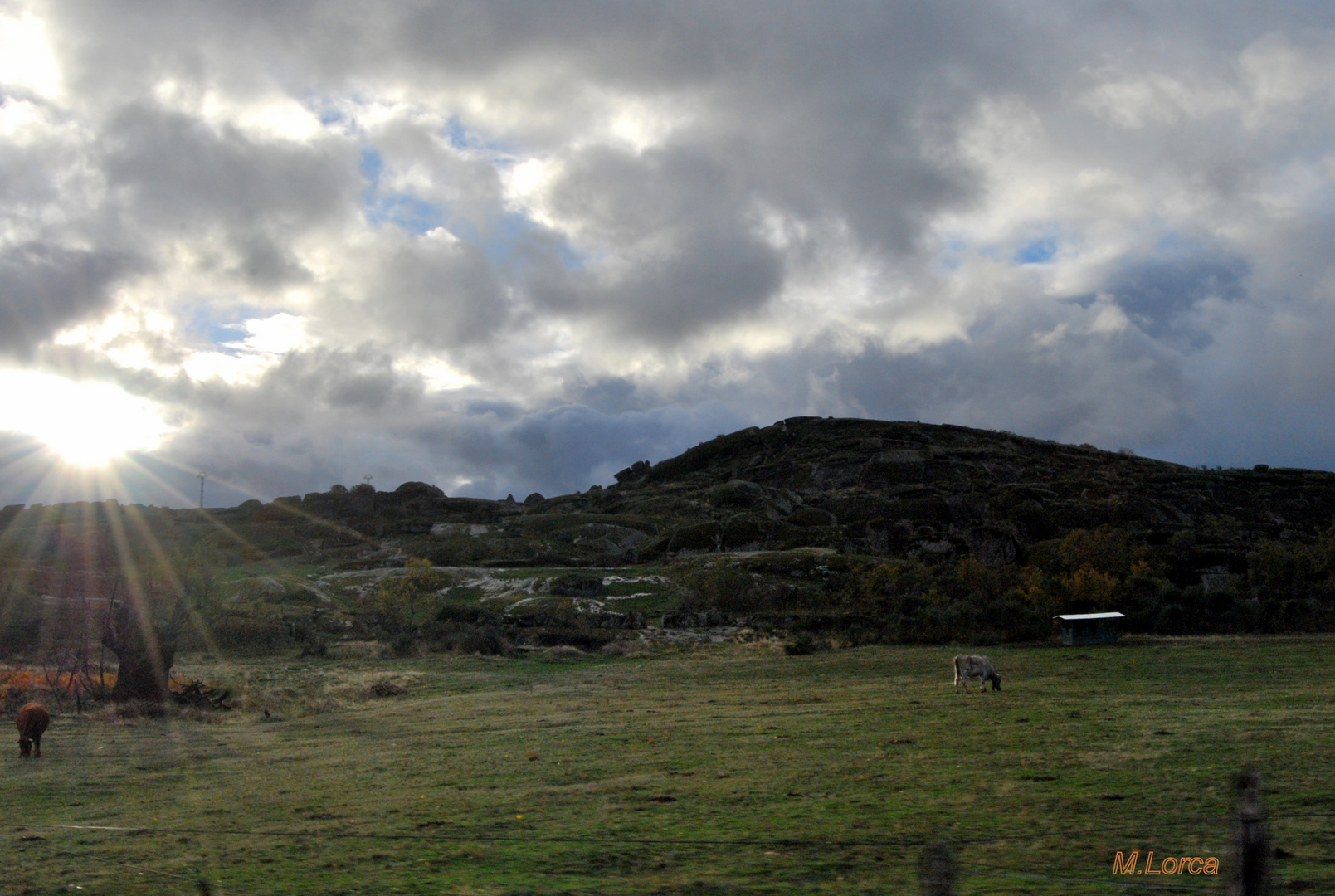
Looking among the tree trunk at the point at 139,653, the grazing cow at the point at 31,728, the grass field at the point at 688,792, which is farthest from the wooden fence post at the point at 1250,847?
the tree trunk at the point at 139,653

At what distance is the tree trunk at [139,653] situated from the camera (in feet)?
94.2

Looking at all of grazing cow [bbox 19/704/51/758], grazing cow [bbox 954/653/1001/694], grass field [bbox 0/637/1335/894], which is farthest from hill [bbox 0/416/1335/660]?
grazing cow [bbox 954/653/1001/694]

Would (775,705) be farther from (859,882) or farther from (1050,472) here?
(1050,472)

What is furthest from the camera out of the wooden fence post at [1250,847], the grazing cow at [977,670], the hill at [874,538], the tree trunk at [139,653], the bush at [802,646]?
the hill at [874,538]

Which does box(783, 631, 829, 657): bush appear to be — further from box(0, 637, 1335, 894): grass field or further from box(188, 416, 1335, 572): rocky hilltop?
box(188, 416, 1335, 572): rocky hilltop

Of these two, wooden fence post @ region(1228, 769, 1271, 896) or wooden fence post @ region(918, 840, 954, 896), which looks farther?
wooden fence post @ region(1228, 769, 1271, 896)

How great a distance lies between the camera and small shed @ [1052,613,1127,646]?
44.9 m

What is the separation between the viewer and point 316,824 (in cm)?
1166

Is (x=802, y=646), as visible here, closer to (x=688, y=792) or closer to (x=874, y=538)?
(x=688, y=792)

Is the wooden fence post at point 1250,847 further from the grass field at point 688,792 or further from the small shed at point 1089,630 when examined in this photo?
the small shed at point 1089,630

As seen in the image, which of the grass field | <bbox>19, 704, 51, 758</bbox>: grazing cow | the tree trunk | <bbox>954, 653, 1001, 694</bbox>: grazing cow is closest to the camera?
the grass field

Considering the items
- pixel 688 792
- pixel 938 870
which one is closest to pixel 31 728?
pixel 688 792

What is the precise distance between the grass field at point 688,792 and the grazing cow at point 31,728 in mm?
371

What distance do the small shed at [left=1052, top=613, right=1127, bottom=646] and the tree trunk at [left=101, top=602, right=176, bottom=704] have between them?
38.3 metres
